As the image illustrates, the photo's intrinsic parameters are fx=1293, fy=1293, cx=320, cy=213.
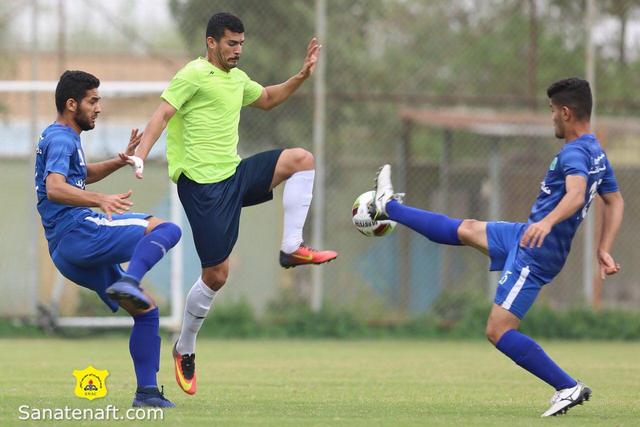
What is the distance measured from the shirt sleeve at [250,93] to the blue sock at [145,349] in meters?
1.91

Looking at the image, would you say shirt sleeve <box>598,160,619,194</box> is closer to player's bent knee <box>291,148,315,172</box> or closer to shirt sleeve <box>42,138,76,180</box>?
player's bent knee <box>291,148,315,172</box>

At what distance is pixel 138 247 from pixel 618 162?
11112mm

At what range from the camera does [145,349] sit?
828 centimetres

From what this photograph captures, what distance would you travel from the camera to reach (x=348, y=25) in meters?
16.7

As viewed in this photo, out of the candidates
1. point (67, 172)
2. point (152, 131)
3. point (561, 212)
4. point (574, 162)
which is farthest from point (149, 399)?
point (574, 162)

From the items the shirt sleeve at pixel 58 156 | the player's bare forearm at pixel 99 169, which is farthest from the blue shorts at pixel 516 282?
the shirt sleeve at pixel 58 156

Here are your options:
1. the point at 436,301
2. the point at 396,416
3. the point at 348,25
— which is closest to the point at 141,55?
the point at 348,25

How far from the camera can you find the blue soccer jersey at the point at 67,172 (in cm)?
804

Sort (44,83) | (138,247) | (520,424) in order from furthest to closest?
(44,83) < (138,247) < (520,424)

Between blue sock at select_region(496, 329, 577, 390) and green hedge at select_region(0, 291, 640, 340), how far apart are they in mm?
8065

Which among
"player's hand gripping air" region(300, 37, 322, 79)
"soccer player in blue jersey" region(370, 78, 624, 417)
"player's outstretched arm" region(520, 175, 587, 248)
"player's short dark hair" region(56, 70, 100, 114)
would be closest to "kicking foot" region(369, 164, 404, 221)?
"soccer player in blue jersey" region(370, 78, 624, 417)

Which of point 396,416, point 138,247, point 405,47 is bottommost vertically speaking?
point 396,416

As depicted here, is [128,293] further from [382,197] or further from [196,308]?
[382,197]

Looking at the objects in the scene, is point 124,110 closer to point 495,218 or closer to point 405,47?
point 405,47
